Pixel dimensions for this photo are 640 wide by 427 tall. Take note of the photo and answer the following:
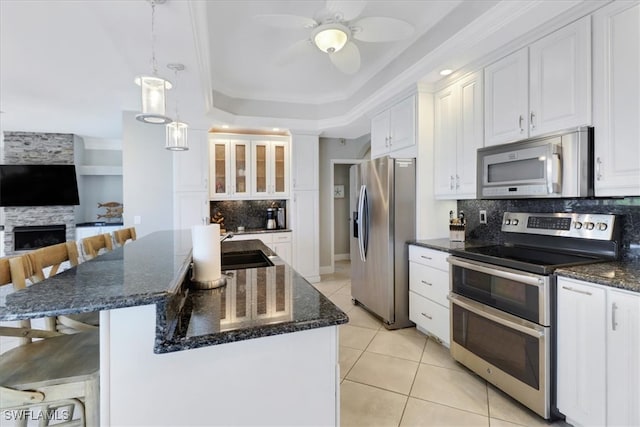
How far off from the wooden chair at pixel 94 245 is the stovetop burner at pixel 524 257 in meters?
2.80

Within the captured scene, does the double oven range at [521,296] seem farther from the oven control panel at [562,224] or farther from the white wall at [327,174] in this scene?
the white wall at [327,174]

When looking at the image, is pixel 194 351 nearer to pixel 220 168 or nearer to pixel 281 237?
pixel 281 237

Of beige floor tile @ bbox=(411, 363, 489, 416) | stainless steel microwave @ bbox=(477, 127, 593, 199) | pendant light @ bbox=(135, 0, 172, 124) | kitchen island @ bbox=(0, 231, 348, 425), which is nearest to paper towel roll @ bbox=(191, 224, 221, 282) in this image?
kitchen island @ bbox=(0, 231, 348, 425)

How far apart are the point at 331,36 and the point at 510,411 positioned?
2765 millimetres

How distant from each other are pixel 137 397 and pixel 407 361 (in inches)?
86.2

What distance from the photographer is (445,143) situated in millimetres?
3080

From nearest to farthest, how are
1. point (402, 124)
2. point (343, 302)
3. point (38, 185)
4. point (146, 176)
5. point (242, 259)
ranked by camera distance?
point (242, 259) → point (402, 124) → point (343, 302) → point (146, 176) → point (38, 185)

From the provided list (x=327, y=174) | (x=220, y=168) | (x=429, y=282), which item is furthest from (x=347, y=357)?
(x=327, y=174)

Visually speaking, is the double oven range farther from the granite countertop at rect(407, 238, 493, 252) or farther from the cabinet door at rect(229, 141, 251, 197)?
the cabinet door at rect(229, 141, 251, 197)

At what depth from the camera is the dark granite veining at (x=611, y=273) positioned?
1.53 m

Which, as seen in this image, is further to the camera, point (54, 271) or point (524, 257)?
point (524, 257)

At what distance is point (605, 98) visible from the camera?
185cm

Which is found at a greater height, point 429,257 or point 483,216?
point 483,216

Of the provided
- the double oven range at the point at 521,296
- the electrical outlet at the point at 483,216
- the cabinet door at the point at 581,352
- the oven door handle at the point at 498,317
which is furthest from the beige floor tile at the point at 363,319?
the cabinet door at the point at 581,352
